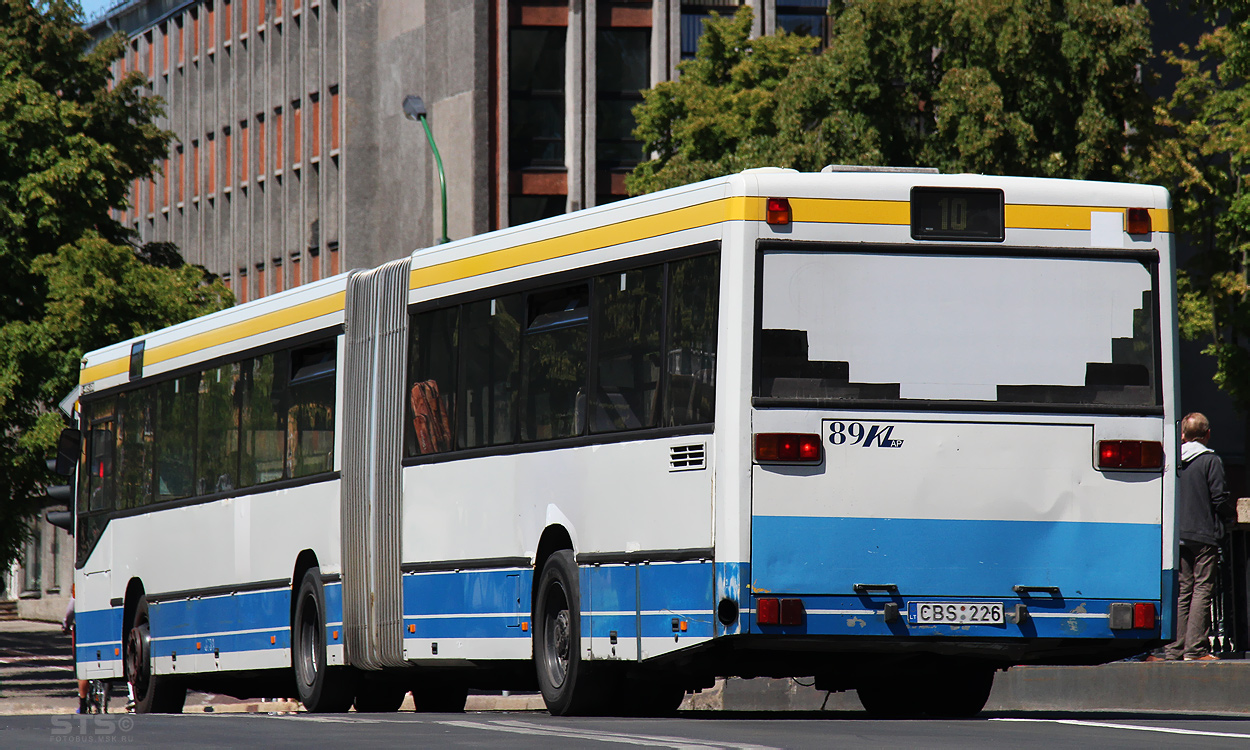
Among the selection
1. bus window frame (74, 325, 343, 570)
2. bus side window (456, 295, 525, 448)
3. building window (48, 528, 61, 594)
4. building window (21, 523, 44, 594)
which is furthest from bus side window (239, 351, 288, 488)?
building window (21, 523, 44, 594)

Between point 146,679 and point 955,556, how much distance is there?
10158 millimetres

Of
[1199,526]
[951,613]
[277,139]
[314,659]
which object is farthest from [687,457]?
[277,139]

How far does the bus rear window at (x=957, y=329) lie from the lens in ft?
38.4

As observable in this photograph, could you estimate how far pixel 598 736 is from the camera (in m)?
10.3

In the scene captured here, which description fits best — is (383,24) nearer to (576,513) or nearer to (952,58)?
(952,58)

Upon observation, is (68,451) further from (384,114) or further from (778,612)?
(384,114)

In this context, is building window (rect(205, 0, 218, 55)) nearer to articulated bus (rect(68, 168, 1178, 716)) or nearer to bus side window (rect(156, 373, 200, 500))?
bus side window (rect(156, 373, 200, 500))

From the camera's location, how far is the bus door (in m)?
11.6

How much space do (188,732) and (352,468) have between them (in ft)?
14.8

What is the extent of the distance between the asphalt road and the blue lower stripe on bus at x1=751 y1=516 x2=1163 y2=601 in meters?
0.73

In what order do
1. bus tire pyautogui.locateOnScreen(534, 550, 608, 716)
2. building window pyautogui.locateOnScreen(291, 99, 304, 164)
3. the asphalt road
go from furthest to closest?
1. building window pyautogui.locateOnScreen(291, 99, 304, 164)
2. bus tire pyautogui.locateOnScreen(534, 550, 608, 716)
3. the asphalt road

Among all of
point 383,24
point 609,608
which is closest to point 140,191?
point 383,24

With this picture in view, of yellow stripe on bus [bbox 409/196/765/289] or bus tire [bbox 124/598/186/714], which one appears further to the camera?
bus tire [bbox 124/598/186/714]

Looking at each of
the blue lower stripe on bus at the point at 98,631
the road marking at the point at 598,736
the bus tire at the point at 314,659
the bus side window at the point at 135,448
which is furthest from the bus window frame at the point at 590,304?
the blue lower stripe on bus at the point at 98,631
